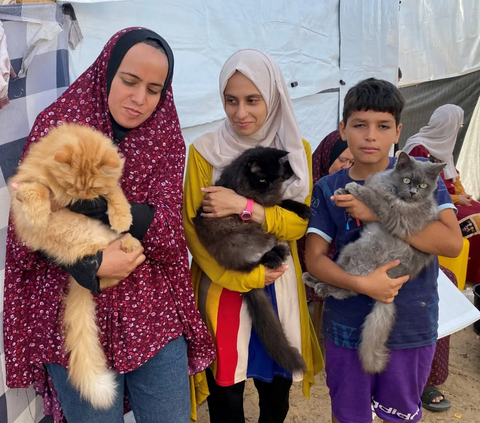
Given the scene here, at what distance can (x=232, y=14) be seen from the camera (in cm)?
357

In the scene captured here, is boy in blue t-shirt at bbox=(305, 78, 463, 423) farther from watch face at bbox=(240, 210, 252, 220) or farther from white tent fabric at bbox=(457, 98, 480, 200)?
white tent fabric at bbox=(457, 98, 480, 200)

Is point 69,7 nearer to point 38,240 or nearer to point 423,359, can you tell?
point 38,240

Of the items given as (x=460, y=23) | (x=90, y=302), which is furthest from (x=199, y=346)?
(x=460, y=23)

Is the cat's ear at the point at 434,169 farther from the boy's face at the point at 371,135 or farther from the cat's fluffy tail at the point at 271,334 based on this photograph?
the cat's fluffy tail at the point at 271,334

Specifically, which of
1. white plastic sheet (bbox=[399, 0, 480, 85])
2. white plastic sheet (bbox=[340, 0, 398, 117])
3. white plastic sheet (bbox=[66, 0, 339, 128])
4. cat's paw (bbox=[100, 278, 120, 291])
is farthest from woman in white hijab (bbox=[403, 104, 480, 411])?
cat's paw (bbox=[100, 278, 120, 291])

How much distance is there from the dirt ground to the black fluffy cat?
1.36 metres

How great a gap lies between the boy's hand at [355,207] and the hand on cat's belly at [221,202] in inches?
17.6

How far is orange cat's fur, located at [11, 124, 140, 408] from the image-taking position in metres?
1.27

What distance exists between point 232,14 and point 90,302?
3.05m

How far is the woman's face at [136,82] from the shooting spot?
150 centimetres

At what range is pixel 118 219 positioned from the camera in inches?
53.8

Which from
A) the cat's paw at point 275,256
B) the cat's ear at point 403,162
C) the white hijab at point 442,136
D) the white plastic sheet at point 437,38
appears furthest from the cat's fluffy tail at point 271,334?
the white plastic sheet at point 437,38

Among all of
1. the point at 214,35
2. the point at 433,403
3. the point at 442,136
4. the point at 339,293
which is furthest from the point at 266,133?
the point at 442,136

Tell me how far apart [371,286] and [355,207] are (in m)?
0.36
